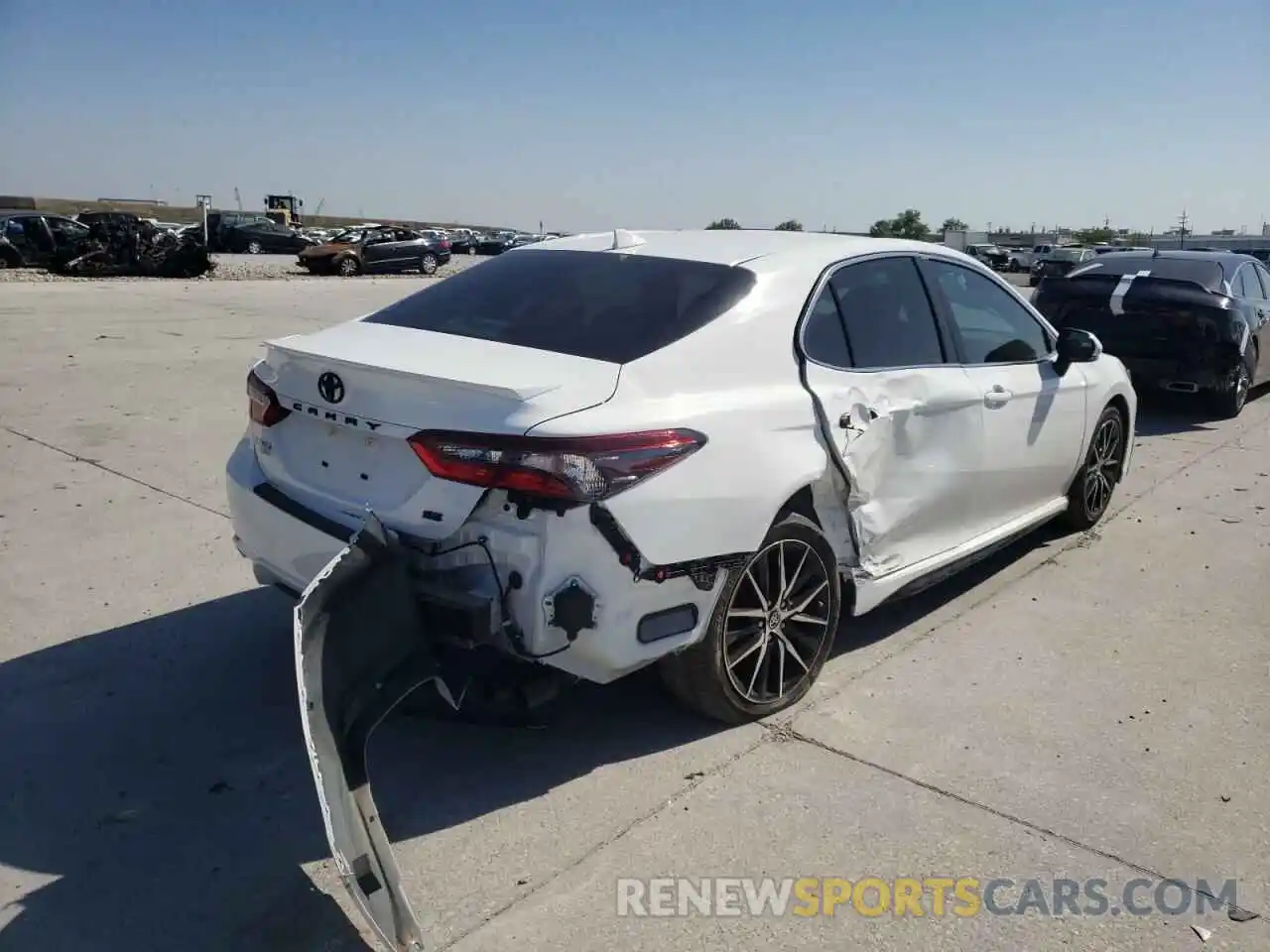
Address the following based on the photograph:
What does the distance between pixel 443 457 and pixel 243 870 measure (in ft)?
4.04

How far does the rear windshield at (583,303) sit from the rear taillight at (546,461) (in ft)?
1.44

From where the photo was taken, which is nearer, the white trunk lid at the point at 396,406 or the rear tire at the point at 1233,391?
the white trunk lid at the point at 396,406

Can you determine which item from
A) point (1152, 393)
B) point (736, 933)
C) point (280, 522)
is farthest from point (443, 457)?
point (1152, 393)

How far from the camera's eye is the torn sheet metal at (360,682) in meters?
2.45

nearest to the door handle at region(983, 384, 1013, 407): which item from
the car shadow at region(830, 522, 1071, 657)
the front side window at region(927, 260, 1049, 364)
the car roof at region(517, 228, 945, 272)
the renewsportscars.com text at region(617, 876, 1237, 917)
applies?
the front side window at region(927, 260, 1049, 364)

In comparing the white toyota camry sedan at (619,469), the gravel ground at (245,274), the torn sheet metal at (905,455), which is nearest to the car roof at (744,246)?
the white toyota camry sedan at (619,469)

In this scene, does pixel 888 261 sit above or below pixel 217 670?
above

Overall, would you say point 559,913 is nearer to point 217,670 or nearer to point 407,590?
point 407,590

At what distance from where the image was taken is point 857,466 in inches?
150

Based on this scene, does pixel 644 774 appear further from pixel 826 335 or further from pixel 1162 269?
pixel 1162 269

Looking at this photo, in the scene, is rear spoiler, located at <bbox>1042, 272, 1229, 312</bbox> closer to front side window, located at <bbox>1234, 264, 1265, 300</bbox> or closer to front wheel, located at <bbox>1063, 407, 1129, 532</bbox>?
front side window, located at <bbox>1234, 264, 1265, 300</bbox>

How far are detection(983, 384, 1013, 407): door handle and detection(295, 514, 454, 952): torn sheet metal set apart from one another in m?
2.73

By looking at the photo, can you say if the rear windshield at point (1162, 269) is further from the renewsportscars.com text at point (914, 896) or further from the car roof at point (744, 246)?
the renewsportscars.com text at point (914, 896)

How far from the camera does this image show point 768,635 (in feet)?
12.0
